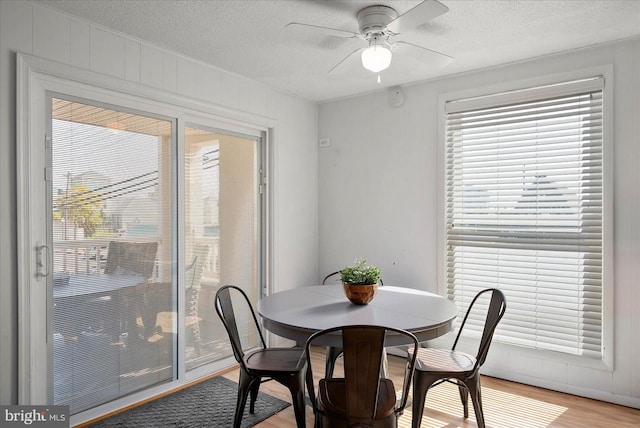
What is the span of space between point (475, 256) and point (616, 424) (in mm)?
1405

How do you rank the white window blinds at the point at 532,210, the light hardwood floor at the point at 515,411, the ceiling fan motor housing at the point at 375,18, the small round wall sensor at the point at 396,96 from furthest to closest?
the small round wall sensor at the point at 396,96 → the white window blinds at the point at 532,210 → the light hardwood floor at the point at 515,411 → the ceiling fan motor housing at the point at 375,18

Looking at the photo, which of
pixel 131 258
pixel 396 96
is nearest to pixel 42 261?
pixel 131 258

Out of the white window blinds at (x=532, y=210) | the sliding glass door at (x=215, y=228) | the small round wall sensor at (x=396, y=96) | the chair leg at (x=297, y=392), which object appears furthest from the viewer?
the small round wall sensor at (x=396, y=96)

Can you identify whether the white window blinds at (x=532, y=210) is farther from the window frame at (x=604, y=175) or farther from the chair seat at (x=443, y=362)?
the chair seat at (x=443, y=362)

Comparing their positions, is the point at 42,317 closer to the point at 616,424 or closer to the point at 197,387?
the point at 197,387

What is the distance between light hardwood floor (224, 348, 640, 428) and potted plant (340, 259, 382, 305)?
0.84 m

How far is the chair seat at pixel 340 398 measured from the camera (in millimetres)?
1917

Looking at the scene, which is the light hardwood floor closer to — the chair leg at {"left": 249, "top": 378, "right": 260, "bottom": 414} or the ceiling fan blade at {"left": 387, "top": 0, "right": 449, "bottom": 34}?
the chair leg at {"left": 249, "top": 378, "right": 260, "bottom": 414}

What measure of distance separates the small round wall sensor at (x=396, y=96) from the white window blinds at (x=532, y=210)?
464 millimetres

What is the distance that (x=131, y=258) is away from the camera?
9.45 feet

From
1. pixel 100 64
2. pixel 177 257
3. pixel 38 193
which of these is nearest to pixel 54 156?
pixel 38 193

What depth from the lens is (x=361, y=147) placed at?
163 inches

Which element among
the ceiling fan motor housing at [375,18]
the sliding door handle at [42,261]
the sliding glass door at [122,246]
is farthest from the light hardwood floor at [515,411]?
the ceiling fan motor housing at [375,18]

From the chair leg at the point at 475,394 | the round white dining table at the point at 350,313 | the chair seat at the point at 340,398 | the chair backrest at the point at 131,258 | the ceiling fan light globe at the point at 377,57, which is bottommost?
the chair leg at the point at 475,394
